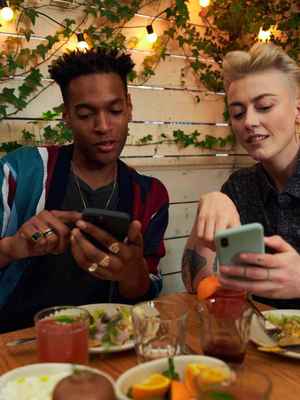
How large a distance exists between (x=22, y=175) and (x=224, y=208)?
95 centimetres

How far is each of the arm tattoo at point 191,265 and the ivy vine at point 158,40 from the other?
133 centimetres

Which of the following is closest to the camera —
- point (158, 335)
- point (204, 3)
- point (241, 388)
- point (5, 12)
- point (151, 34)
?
point (241, 388)

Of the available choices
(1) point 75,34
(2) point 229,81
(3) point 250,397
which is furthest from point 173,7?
(3) point 250,397

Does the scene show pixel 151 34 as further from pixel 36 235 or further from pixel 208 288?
pixel 208 288

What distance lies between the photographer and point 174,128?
10.8 feet

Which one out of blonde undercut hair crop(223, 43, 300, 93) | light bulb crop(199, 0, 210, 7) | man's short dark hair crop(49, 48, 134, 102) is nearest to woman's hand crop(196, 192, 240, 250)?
blonde undercut hair crop(223, 43, 300, 93)

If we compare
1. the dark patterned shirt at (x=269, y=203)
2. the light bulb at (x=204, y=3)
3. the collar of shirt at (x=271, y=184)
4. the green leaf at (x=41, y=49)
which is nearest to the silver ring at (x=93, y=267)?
the dark patterned shirt at (x=269, y=203)

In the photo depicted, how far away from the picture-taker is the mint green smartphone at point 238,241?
974mm

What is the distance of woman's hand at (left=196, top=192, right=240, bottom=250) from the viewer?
1.29 metres

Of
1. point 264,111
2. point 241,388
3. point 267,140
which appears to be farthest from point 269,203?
point 241,388

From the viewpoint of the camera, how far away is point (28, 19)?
259cm

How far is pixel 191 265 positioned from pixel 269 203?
464 millimetres

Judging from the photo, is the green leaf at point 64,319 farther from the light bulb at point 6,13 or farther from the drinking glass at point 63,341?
the light bulb at point 6,13

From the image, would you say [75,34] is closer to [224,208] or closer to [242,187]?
[242,187]
